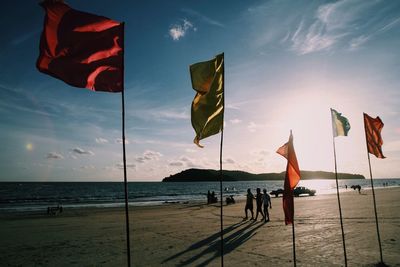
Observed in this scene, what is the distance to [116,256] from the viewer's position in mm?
10414

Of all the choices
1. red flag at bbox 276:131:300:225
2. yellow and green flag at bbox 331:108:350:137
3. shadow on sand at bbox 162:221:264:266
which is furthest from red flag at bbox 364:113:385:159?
shadow on sand at bbox 162:221:264:266

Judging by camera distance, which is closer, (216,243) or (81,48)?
(81,48)

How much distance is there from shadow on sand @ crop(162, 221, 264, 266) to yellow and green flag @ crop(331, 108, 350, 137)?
5607 mm

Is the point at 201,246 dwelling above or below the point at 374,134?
below

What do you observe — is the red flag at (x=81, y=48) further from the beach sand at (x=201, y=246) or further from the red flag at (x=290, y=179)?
the beach sand at (x=201, y=246)

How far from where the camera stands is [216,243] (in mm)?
12211

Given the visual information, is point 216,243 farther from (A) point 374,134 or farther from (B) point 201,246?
(A) point 374,134

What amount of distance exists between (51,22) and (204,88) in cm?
344

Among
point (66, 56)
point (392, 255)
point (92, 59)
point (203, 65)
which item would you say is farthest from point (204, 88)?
point (392, 255)

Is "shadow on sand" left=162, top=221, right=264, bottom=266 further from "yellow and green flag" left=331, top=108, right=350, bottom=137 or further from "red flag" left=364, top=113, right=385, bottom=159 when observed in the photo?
"red flag" left=364, top=113, right=385, bottom=159

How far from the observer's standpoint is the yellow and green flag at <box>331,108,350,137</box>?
10638 mm

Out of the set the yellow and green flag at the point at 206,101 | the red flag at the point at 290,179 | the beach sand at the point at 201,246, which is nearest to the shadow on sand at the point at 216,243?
the beach sand at the point at 201,246

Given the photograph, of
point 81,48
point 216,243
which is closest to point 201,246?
point 216,243

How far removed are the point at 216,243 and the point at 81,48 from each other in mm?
9303
